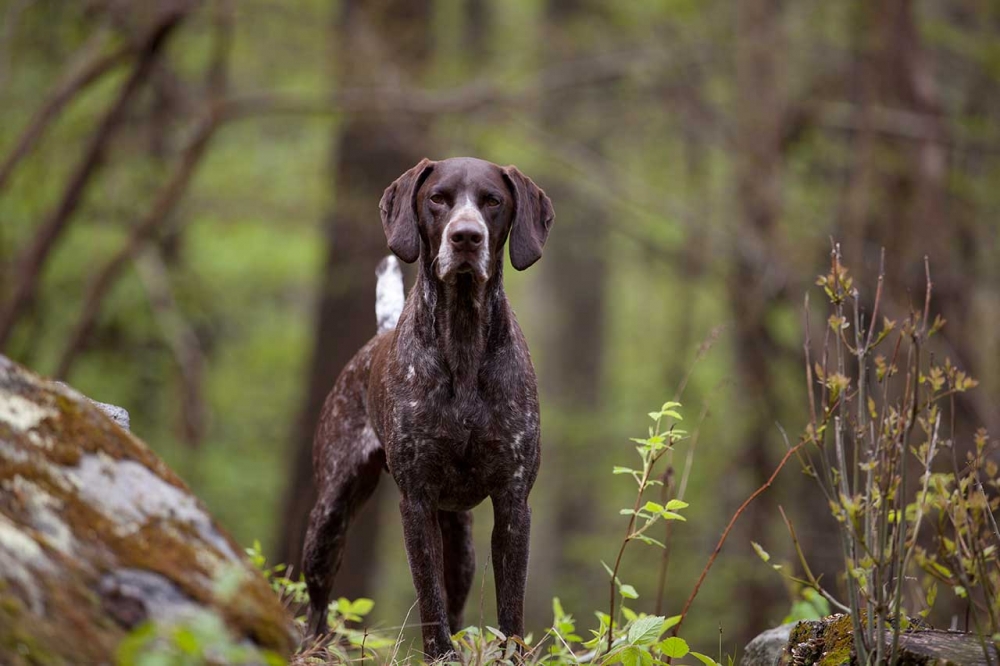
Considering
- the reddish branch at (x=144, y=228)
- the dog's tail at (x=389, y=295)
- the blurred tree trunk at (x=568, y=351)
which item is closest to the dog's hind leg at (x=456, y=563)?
the dog's tail at (x=389, y=295)

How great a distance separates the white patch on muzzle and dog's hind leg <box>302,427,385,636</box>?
1.24 metres

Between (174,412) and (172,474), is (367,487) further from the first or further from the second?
(174,412)

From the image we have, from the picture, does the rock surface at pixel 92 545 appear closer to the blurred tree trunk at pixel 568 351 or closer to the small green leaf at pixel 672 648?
the small green leaf at pixel 672 648

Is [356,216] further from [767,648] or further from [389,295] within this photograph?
[767,648]

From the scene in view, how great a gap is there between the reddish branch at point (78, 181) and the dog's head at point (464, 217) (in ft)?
18.0

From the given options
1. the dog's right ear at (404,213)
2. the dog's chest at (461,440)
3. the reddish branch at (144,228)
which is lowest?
the dog's chest at (461,440)

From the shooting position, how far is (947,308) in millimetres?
11195

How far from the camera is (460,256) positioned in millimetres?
4367

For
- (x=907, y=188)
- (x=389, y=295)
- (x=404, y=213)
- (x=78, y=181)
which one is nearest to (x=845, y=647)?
(x=404, y=213)

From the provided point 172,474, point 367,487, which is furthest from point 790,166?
point 172,474

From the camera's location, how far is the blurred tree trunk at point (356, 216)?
10.7m

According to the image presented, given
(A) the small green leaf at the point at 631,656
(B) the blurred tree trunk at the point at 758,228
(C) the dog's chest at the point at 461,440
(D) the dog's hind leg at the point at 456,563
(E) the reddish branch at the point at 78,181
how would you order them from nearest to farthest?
(A) the small green leaf at the point at 631,656 → (C) the dog's chest at the point at 461,440 → (D) the dog's hind leg at the point at 456,563 → (E) the reddish branch at the point at 78,181 → (B) the blurred tree trunk at the point at 758,228

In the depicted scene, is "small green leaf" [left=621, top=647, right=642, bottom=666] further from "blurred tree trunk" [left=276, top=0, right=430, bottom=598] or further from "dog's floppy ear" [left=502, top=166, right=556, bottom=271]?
"blurred tree trunk" [left=276, top=0, right=430, bottom=598]

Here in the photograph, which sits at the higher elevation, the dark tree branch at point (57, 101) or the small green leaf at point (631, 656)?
the dark tree branch at point (57, 101)
